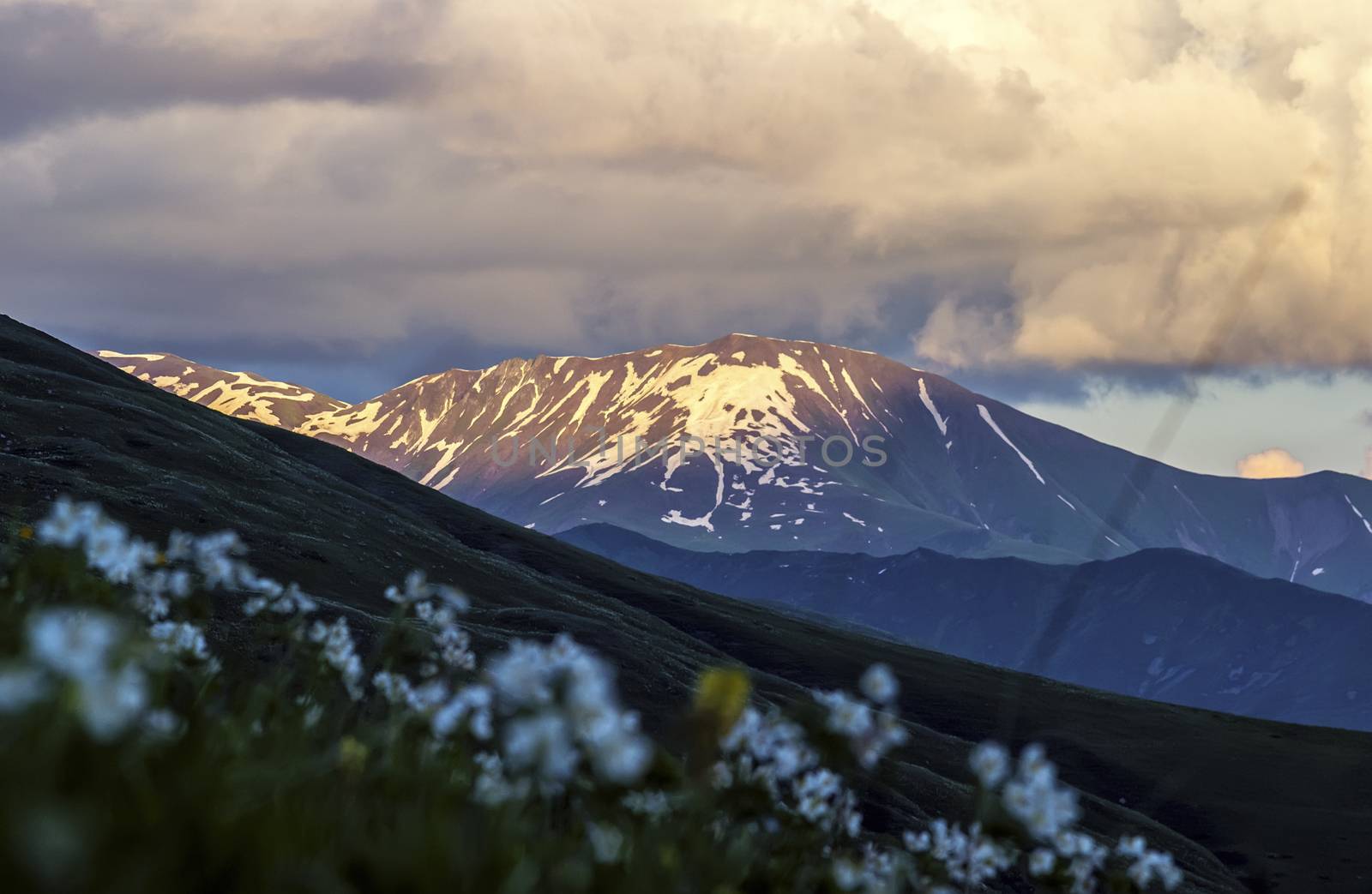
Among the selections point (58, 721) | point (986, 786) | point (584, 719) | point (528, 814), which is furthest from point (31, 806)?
point (986, 786)

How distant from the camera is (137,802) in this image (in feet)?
14.2

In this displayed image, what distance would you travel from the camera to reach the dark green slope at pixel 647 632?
326 feet

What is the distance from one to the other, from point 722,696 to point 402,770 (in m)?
1.89

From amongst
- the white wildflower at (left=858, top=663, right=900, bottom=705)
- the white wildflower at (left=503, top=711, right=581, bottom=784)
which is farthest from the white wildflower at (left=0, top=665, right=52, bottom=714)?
the white wildflower at (left=858, top=663, right=900, bottom=705)

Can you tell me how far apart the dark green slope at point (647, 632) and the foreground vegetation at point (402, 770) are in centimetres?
5669

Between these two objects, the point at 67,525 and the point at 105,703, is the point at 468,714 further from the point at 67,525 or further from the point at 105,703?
the point at 105,703

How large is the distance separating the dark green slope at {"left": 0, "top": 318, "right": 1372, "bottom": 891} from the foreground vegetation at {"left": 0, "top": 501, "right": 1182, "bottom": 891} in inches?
2232

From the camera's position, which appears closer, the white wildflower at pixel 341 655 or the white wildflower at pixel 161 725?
the white wildflower at pixel 161 725

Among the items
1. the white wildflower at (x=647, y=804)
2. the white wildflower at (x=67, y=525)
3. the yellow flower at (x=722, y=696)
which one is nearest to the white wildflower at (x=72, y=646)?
the yellow flower at (x=722, y=696)

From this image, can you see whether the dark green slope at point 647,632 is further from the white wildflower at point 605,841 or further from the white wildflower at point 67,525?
the white wildflower at point 605,841

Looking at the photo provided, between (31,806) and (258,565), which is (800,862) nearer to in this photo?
(31,806)

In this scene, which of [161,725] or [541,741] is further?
[161,725]

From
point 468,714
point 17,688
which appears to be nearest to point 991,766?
point 468,714

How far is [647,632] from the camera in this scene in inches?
5482
